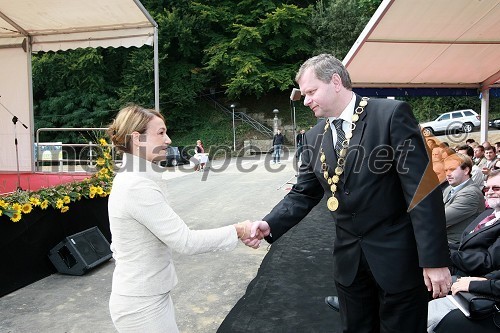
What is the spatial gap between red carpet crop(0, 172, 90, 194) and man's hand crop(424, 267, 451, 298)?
6709mm

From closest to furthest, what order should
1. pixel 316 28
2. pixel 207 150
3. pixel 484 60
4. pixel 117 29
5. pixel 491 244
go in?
pixel 491 244 → pixel 117 29 → pixel 484 60 → pixel 207 150 → pixel 316 28

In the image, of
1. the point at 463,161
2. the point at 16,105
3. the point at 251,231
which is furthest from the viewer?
the point at 16,105

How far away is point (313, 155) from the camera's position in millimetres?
2223

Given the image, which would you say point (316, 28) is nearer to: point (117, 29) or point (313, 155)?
point (117, 29)

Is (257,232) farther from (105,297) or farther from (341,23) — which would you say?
(341,23)

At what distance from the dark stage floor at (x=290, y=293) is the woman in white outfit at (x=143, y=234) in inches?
57.0

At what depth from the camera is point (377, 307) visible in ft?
6.59

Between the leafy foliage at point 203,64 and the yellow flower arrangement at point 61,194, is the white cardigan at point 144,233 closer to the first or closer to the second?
the yellow flower arrangement at point 61,194

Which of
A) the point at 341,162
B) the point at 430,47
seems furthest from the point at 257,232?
the point at 430,47

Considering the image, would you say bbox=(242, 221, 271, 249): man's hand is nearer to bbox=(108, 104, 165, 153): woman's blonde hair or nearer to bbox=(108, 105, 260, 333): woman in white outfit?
bbox=(108, 105, 260, 333): woman in white outfit

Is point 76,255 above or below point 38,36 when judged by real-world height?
below

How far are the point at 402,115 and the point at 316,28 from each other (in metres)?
30.2

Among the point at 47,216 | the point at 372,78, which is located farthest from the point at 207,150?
the point at 47,216

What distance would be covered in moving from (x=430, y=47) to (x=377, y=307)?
6905 millimetres
